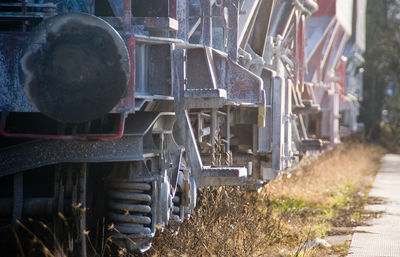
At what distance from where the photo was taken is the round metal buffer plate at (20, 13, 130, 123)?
4914mm

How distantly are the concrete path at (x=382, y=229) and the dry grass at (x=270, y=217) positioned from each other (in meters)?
0.27

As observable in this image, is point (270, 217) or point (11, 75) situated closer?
point (11, 75)

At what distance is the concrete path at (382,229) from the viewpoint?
754 centimetres

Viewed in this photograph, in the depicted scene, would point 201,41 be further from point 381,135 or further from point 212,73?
point 381,135

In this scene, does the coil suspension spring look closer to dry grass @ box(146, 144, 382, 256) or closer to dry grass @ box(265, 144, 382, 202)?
dry grass @ box(146, 144, 382, 256)

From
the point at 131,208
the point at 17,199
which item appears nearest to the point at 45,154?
the point at 17,199

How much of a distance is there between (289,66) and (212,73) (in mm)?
4519

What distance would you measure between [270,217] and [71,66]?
4325mm

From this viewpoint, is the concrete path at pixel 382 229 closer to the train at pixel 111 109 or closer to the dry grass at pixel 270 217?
the dry grass at pixel 270 217

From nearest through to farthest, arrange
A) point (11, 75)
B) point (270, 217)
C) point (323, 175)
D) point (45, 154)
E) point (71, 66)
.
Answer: point (71, 66), point (11, 75), point (45, 154), point (270, 217), point (323, 175)

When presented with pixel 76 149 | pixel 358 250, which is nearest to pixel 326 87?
pixel 358 250

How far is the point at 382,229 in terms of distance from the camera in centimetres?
915

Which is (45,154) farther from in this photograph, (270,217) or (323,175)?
(323,175)

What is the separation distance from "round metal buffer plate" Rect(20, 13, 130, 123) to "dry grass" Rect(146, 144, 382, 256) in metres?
1.41
